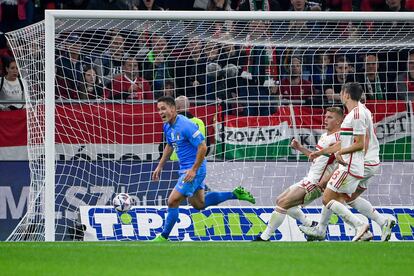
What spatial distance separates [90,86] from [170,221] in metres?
3.14

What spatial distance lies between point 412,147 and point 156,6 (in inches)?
234

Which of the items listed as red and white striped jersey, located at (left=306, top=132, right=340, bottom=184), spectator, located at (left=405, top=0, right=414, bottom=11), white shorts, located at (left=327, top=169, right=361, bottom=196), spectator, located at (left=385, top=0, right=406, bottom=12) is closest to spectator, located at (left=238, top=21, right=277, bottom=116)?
red and white striped jersey, located at (left=306, top=132, right=340, bottom=184)

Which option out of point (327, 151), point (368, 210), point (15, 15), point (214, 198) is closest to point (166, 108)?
point (214, 198)

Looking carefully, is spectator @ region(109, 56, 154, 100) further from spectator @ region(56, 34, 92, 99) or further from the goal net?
spectator @ region(56, 34, 92, 99)

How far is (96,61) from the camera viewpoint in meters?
17.5

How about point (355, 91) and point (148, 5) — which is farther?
point (148, 5)

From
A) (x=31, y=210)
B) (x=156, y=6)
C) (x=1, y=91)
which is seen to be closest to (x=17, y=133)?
(x=1, y=91)

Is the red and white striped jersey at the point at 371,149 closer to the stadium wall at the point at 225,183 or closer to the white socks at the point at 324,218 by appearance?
the white socks at the point at 324,218

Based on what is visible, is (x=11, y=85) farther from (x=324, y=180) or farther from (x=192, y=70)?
(x=324, y=180)

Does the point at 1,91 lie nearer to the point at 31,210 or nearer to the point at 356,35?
the point at 31,210

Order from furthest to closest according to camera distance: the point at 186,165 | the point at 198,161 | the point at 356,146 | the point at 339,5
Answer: the point at 339,5, the point at 186,165, the point at 198,161, the point at 356,146

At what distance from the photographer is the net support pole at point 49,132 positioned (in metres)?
14.7

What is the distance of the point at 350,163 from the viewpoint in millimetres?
14812

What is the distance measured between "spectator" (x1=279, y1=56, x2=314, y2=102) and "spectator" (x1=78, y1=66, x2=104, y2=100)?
2675mm
